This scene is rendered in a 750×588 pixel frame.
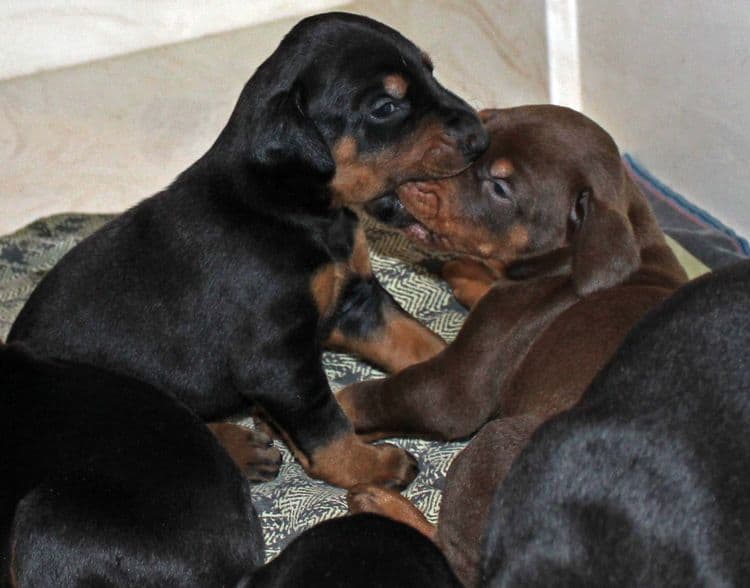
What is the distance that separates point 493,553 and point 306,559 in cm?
46

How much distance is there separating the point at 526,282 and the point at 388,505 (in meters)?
0.93

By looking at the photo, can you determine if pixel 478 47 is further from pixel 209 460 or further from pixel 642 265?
pixel 209 460

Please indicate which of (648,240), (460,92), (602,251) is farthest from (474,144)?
(460,92)

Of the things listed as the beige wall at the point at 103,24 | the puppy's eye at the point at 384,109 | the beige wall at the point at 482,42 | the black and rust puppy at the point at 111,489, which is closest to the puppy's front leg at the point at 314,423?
the black and rust puppy at the point at 111,489

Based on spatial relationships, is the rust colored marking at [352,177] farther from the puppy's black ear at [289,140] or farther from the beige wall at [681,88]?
the beige wall at [681,88]

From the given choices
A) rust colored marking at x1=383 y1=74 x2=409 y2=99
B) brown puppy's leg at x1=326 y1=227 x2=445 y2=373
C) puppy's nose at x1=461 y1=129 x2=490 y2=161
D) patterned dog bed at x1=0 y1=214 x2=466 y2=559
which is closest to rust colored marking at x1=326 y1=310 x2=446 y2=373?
brown puppy's leg at x1=326 y1=227 x2=445 y2=373

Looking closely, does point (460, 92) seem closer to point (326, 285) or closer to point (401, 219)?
point (401, 219)

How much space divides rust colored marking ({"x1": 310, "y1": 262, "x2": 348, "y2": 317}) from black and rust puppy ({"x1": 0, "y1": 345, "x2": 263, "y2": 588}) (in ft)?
1.93

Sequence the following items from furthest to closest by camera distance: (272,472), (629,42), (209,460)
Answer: (629,42) → (272,472) → (209,460)

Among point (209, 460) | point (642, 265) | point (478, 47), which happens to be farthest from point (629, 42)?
point (209, 460)

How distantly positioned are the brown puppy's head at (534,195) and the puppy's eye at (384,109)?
1.33 feet

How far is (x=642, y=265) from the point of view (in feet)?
13.7

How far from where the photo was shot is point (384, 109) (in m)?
3.89

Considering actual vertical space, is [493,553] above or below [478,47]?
above
